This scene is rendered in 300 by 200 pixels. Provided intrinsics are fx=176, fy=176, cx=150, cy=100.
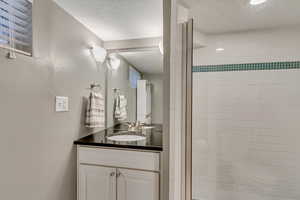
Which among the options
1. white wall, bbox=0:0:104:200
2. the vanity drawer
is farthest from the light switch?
the vanity drawer

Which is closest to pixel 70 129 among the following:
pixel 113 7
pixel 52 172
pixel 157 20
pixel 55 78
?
pixel 52 172

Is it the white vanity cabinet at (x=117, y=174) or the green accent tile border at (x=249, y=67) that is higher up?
the green accent tile border at (x=249, y=67)

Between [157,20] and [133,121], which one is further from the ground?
[157,20]

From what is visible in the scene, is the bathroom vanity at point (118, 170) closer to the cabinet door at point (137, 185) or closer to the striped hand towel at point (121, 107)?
the cabinet door at point (137, 185)

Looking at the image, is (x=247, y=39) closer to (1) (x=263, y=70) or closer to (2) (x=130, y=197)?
(1) (x=263, y=70)

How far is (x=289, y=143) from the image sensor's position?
160cm

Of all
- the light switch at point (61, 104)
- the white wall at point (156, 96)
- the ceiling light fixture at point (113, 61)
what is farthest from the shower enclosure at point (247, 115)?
the light switch at point (61, 104)

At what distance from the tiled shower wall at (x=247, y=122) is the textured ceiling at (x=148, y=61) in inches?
19.3

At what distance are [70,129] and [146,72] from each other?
0.99 meters

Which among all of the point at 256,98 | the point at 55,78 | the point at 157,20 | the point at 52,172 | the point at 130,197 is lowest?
the point at 130,197

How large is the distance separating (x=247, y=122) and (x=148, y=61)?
121 centimetres

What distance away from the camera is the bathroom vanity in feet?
4.50

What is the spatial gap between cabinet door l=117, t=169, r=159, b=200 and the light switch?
2.24 ft

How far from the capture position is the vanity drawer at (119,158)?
1373mm
